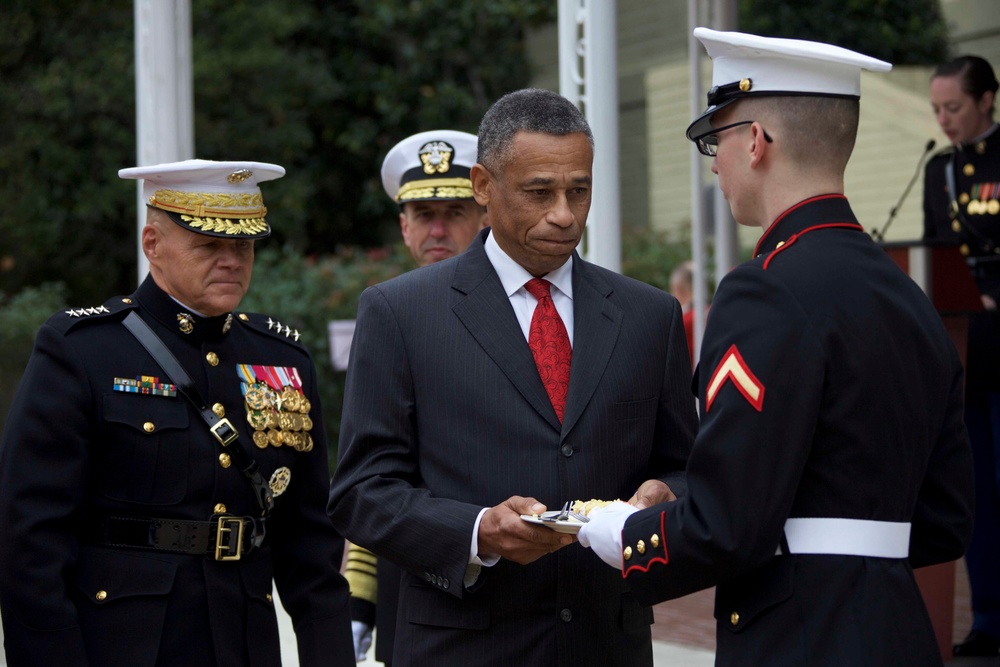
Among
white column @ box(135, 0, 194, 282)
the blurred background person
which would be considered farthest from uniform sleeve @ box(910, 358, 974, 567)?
white column @ box(135, 0, 194, 282)

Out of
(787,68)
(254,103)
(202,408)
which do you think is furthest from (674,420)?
(254,103)

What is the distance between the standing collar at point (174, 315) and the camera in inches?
135

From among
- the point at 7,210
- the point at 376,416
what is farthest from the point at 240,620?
the point at 7,210

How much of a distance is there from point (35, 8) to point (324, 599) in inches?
544

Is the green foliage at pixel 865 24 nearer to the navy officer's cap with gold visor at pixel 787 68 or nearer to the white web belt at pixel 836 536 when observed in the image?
the navy officer's cap with gold visor at pixel 787 68

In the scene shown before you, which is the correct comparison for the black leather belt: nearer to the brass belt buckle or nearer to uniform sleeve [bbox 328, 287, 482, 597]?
the brass belt buckle

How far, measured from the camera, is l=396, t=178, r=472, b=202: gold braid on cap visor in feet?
14.1

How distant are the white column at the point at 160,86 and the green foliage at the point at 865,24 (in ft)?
35.6

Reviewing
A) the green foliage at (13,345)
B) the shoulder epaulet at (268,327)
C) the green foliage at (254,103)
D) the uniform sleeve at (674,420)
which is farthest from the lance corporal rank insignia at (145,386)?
the green foliage at (254,103)

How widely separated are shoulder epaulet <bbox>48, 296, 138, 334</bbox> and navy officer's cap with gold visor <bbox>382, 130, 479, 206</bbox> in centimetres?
120

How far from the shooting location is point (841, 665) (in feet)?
7.57

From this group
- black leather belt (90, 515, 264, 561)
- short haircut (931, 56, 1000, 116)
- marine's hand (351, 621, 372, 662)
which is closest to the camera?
black leather belt (90, 515, 264, 561)

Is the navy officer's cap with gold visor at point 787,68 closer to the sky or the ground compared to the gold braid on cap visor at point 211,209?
closer to the sky

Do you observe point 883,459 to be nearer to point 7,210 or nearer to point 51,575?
point 51,575
